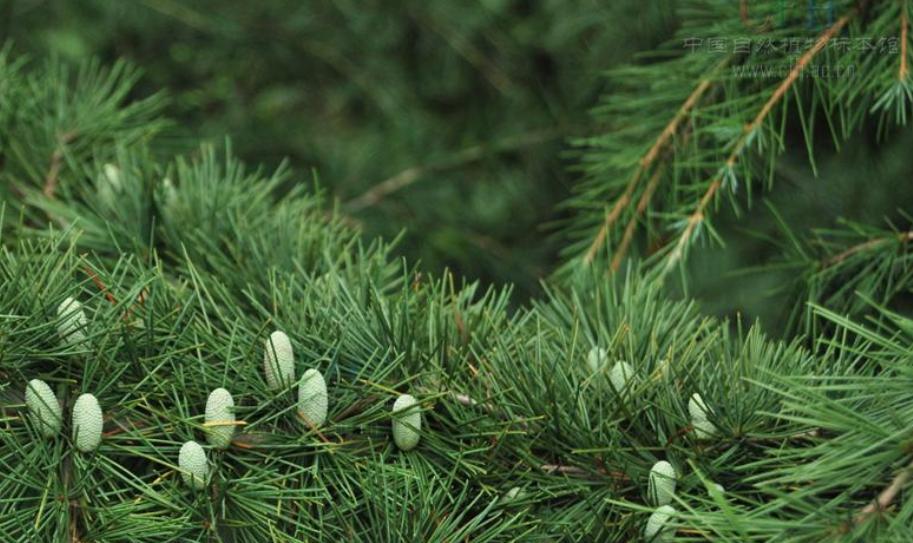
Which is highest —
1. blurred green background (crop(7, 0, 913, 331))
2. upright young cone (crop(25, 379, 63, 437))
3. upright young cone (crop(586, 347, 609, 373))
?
upright young cone (crop(586, 347, 609, 373))

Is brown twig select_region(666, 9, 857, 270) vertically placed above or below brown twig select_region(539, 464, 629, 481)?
above

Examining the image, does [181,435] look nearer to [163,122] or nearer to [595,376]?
[595,376]

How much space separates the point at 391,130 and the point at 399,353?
0.77m

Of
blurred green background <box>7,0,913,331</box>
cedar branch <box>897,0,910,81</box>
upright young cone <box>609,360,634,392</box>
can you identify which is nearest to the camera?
upright young cone <box>609,360,634,392</box>

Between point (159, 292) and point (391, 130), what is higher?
point (159, 292)

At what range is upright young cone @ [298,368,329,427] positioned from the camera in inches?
16.2

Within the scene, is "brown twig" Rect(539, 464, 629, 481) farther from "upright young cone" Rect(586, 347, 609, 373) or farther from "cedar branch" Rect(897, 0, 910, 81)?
"cedar branch" Rect(897, 0, 910, 81)

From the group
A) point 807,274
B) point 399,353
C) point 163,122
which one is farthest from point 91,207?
point 807,274

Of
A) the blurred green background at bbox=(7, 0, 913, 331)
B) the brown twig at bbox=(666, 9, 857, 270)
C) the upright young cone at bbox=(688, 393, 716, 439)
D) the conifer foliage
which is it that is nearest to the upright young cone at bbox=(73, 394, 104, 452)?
the conifer foliage

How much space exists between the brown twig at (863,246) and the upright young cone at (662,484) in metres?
0.25

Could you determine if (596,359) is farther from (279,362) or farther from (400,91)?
(400,91)

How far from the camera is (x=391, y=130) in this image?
1.19 meters

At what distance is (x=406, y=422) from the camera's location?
42cm

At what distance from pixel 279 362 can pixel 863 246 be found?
1.13 ft
